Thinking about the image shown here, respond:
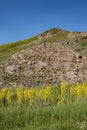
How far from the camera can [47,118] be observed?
1240 centimetres

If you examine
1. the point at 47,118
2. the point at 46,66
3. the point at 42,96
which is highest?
the point at 46,66

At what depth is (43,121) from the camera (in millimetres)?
12102

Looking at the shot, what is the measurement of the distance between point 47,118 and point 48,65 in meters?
19.6

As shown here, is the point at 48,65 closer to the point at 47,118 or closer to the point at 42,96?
the point at 42,96

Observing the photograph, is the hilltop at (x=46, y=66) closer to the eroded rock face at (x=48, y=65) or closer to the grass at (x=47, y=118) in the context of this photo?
the eroded rock face at (x=48, y=65)

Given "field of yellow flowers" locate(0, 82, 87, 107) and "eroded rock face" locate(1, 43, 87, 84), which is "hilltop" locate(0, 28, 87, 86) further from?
"field of yellow flowers" locate(0, 82, 87, 107)

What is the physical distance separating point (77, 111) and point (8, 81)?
647 inches

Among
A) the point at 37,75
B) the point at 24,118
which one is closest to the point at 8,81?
the point at 37,75

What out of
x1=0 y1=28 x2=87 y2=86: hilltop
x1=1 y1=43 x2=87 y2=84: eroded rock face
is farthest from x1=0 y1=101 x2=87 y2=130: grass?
x1=1 y1=43 x2=87 y2=84: eroded rock face

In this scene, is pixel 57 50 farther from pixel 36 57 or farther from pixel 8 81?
pixel 8 81

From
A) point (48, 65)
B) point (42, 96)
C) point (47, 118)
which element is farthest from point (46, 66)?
point (47, 118)

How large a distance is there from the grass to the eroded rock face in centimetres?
1530

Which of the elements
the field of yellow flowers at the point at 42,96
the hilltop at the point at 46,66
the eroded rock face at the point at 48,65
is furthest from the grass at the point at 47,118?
the eroded rock face at the point at 48,65

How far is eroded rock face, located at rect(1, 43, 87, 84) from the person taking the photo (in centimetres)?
2922
